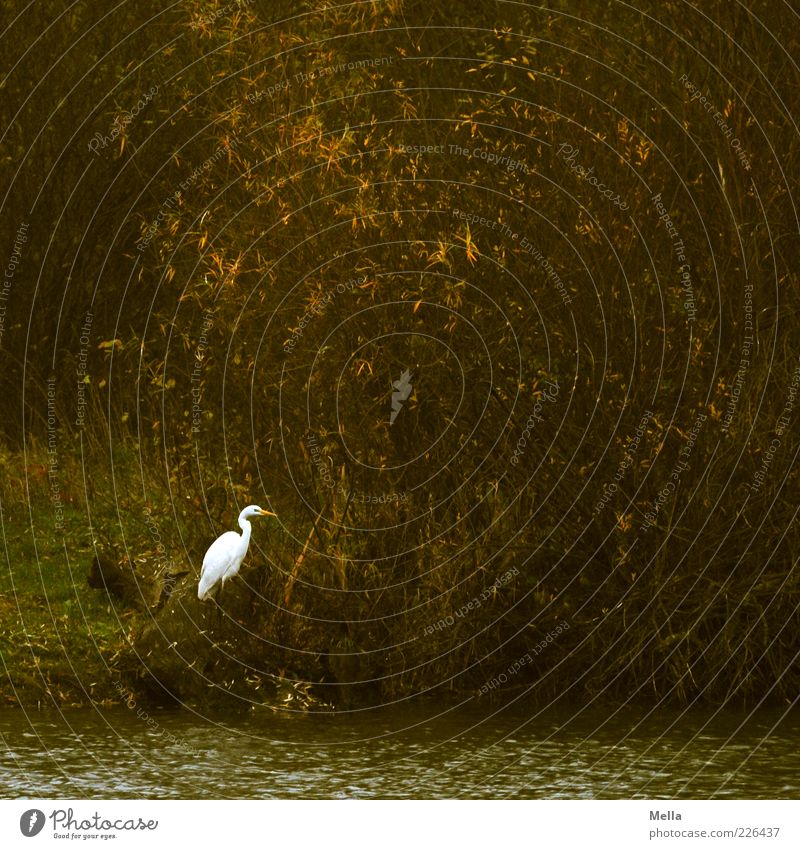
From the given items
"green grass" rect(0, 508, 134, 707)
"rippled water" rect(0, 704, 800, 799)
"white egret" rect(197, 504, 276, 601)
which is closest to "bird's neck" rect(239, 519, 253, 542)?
"white egret" rect(197, 504, 276, 601)

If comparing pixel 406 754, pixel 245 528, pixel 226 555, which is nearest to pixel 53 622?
pixel 226 555

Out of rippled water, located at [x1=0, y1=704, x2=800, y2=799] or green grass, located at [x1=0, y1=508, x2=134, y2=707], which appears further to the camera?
green grass, located at [x1=0, y1=508, x2=134, y2=707]

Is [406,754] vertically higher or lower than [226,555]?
lower

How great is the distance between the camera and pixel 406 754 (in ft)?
43.6

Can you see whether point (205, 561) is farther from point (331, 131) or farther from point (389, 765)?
point (331, 131)

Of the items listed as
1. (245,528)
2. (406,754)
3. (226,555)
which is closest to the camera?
(406,754)

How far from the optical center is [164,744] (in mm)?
13656

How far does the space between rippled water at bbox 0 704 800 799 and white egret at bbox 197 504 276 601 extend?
Answer: 1.10 metres

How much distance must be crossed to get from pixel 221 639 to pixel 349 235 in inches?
136

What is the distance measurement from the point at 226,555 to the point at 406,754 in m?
2.29

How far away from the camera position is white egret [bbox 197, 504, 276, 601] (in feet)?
47.2

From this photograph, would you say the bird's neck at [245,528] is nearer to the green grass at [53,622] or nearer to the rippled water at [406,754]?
the rippled water at [406,754]

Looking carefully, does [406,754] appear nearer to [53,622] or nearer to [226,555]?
[226,555]

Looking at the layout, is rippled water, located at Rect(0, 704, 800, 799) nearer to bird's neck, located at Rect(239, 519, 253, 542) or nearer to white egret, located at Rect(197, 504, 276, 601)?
white egret, located at Rect(197, 504, 276, 601)
